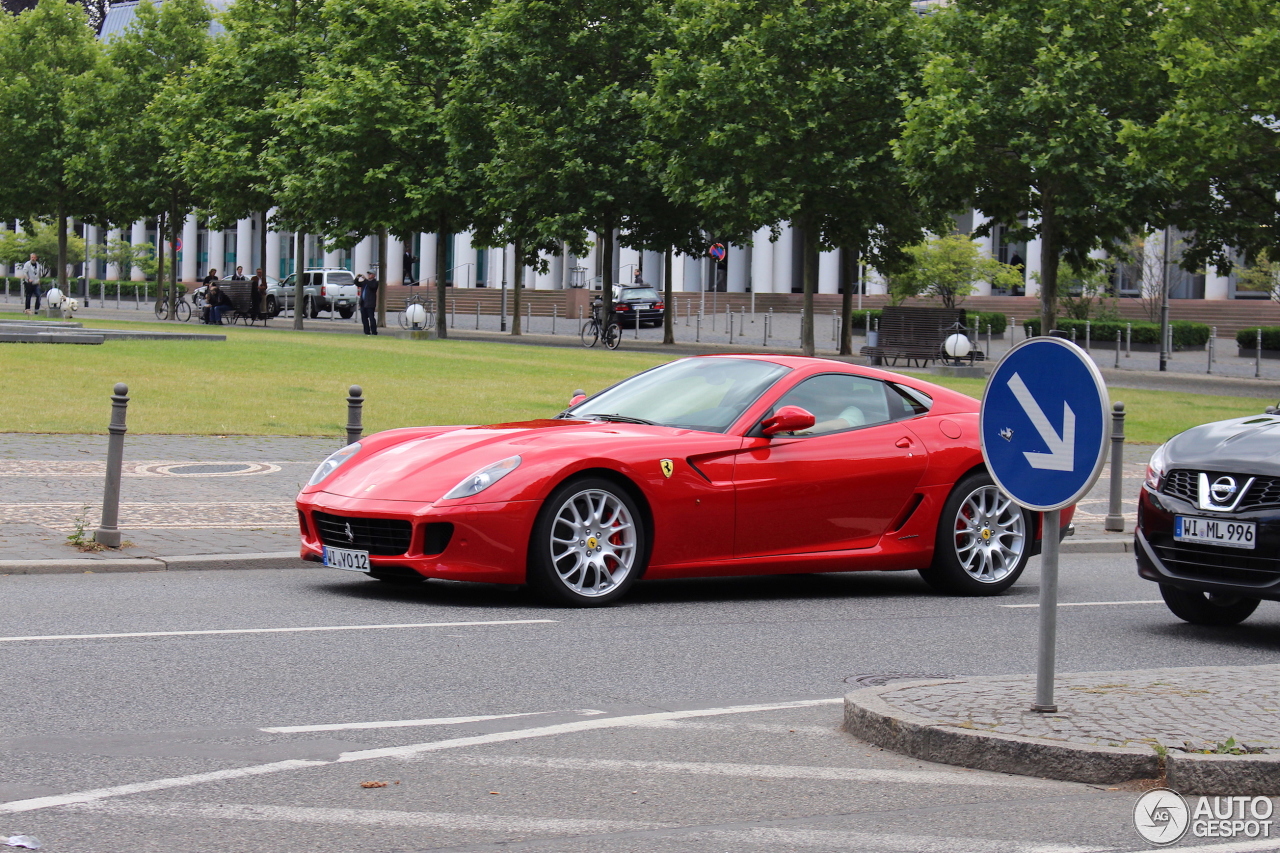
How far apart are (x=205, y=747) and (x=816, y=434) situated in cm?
507

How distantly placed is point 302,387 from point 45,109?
128ft

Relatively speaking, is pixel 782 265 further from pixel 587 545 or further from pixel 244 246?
pixel 587 545

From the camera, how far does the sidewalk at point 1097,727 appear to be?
539 cm

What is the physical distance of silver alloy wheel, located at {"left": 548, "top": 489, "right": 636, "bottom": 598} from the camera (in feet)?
29.7

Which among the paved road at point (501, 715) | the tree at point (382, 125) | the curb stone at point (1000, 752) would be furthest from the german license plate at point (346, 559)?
the tree at point (382, 125)

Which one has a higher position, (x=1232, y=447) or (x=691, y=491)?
(x=1232, y=447)

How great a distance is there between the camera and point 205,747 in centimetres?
565

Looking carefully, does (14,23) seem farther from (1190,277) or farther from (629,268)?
(1190,277)

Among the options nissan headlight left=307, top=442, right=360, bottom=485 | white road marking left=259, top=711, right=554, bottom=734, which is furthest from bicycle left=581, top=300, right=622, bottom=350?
white road marking left=259, top=711, right=554, bottom=734

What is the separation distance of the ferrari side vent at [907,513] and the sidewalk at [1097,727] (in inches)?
129

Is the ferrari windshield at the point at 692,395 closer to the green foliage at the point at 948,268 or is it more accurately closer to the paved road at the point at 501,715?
the paved road at the point at 501,715

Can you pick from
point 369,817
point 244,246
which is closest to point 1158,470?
point 369,817

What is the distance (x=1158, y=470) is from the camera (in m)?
8.97

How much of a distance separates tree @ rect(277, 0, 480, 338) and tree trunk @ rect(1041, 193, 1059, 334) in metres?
16.5
